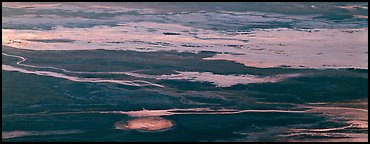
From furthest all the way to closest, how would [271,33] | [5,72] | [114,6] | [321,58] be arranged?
[114,6] → [271,33] → [321,58] → [5,72]

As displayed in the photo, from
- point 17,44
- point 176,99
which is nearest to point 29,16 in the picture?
point 17,44

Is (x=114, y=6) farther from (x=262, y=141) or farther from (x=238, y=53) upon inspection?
(x=262, y=141)

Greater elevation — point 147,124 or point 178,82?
point 178,82

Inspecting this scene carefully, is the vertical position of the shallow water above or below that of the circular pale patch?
above

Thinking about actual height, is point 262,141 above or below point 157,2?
below

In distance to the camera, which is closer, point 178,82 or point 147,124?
point 147,124

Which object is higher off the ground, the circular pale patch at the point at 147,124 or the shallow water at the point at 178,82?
the shallow water at the point at 178,82

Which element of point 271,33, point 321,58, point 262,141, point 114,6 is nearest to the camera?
point 262,141

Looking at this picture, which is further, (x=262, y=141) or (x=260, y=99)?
(x=260, y=99)
